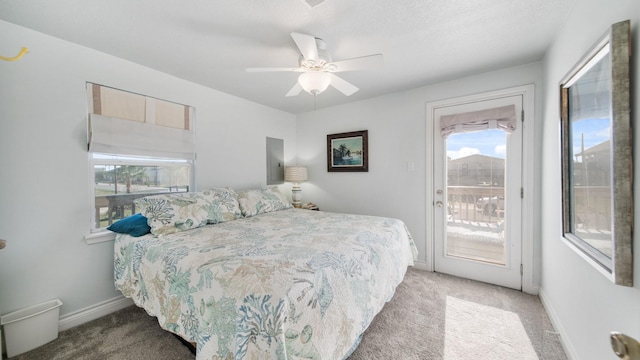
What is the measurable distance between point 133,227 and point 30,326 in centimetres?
88

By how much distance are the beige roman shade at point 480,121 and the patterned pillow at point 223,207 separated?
2.64 metres

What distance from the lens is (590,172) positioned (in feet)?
4.10

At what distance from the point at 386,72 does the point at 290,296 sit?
8.18 feet

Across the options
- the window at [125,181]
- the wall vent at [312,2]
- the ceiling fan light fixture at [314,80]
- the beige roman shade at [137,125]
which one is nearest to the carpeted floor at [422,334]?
the window at [125,181]

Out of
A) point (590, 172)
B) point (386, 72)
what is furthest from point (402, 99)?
point (590, 172)

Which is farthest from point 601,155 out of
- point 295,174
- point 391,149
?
point 295,174

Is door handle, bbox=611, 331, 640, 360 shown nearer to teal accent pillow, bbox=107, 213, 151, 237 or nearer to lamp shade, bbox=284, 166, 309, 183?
teal accent pillow, bbox=107, 213, 151, 237

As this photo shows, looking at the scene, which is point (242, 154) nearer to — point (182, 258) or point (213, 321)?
point (182, 258)

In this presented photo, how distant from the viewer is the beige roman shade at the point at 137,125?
83.4 inches

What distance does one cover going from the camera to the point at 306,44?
5.47ft

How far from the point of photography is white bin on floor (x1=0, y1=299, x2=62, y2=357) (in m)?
1.63

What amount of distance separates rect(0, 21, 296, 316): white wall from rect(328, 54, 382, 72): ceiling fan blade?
2.04 meters

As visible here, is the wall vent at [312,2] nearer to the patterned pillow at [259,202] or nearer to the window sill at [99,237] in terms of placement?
the patterned pillow at [259,202]

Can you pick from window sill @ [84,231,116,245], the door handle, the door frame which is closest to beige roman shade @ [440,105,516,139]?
the door frame
